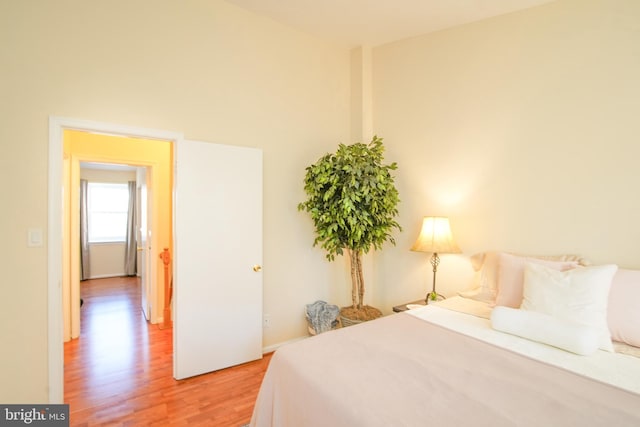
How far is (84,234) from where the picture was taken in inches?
259

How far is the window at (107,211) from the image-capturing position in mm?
6820

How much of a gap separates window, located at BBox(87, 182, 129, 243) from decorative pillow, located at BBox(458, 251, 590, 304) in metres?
7.27

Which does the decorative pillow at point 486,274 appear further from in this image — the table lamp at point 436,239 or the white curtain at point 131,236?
the white curtain at point 131,236

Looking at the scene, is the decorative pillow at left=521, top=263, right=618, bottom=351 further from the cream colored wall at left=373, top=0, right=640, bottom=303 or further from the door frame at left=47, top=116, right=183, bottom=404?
the door frame at left=47, top=116, right=183, bottom=404

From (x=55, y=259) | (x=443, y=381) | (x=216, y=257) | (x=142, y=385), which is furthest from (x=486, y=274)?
(x=55, y=259)

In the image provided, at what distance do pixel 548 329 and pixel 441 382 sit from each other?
79cm

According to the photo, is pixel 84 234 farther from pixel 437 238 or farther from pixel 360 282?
pixel 437 238

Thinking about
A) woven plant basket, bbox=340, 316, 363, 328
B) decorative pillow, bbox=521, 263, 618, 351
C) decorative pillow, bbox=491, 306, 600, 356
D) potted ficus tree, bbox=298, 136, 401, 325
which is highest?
potted ficus tree, bbox=298, 136, 401, 325

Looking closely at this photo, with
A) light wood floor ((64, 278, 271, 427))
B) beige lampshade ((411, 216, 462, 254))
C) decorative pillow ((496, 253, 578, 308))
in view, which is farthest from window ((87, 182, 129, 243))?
decorative pillow ((496, 253, 578, 308))

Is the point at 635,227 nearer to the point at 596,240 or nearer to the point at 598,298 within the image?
the point at 596,240

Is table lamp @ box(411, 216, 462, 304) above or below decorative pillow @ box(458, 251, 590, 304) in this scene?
above

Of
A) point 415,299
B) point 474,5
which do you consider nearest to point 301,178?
point 415,299

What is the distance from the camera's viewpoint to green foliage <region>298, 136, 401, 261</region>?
A: 9.37ft

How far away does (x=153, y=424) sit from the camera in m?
2.05
